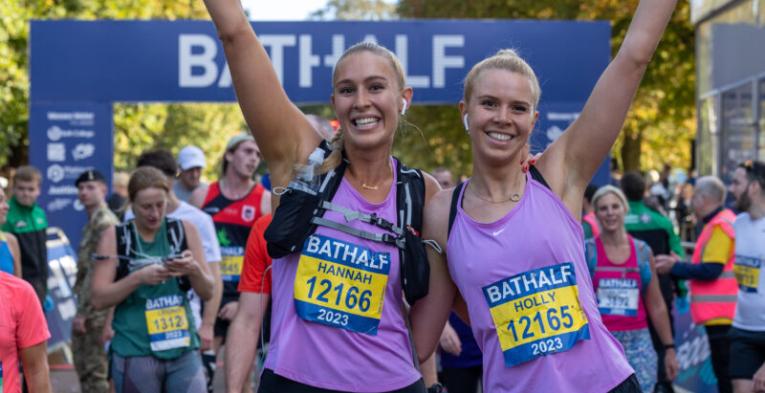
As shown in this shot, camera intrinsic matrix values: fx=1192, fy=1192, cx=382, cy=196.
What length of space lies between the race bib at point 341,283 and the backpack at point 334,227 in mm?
43

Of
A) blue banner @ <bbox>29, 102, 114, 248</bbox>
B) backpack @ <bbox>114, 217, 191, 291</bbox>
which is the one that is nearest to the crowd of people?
backpack @ <bbox>114, 217, 191, 291</bbox>

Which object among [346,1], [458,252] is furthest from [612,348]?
[346,1]

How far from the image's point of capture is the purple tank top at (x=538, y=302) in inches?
138

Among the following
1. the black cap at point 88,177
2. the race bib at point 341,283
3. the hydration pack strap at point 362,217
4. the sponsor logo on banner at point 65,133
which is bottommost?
the race bib at point 341,283

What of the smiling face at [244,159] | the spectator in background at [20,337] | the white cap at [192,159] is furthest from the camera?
the white cap at [192,159]

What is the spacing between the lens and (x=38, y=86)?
1556cm

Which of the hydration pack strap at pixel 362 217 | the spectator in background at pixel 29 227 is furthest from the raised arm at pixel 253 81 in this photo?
the spectator in background at pixel 29 227

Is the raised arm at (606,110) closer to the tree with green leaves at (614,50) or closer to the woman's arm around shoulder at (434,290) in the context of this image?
the woman's arm around shoulder at (434,290)

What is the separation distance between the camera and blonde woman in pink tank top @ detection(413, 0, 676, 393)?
3508mm

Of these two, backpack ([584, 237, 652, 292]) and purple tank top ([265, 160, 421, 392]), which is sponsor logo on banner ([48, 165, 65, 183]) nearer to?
backpack ([584, 237, 652, 292])

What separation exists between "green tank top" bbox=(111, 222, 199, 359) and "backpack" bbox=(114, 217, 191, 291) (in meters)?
0.02

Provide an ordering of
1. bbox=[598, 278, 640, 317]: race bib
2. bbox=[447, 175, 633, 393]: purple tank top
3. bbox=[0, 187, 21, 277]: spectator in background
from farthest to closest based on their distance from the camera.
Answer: bbox=[598, 278, 640, 317]: race bib < bbox=[0, 187, 21, 277]: spectator in background < bbox=[447, 175, 633, 393]: purple tank top

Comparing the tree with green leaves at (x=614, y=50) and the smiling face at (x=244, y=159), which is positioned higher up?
the tree with green leaves at (x=614, y=50)

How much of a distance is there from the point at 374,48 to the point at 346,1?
68.9m
